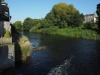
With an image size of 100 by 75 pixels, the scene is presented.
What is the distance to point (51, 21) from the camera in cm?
10544

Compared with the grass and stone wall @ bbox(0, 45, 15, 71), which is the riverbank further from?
stone wall @ bbox(0, 45, 15, 71)

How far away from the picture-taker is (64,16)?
101m

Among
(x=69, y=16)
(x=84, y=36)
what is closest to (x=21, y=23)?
(x=69, y=16)

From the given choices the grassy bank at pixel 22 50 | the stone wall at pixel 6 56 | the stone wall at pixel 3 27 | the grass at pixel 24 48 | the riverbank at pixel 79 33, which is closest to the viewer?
the stone wall at pixel 6 56

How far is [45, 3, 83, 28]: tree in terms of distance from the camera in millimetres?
98750

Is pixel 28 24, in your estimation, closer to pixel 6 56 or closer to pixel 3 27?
pixel 3 27

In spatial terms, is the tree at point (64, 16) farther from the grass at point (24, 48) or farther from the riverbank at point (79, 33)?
the grass at point (24, 48)

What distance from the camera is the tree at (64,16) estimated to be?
9875 cm

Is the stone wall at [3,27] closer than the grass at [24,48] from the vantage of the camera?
Yes

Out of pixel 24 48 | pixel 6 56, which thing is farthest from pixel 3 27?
pixel 24 48

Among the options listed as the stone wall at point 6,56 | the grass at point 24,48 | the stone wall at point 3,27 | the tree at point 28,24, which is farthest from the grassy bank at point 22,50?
the tree at point 28,24

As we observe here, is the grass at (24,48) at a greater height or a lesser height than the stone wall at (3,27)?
lesser

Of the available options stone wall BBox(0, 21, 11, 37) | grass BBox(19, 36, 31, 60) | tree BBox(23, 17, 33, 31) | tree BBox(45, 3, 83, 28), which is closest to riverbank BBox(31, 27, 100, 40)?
tree BBox(45, 3, 83, 28)

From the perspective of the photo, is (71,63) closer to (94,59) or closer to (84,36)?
(94,59)
